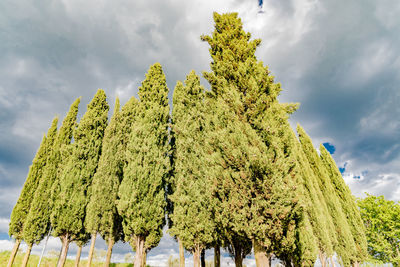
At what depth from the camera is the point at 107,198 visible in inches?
462

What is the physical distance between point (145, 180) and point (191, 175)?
94.6 inches

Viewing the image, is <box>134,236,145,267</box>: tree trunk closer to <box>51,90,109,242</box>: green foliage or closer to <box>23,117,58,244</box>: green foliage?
<box>51,90,109,242</box>: green foliage

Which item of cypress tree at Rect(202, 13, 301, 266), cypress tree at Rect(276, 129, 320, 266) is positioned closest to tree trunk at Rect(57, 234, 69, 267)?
cypress tree at Rect(202, 13, 301, 266)

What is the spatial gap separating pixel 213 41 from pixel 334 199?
16.1 meters

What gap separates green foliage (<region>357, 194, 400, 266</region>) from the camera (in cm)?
Answer: 2097

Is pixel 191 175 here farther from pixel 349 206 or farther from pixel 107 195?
pixel 349 206

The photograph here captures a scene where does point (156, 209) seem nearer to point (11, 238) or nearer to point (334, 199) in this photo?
point (11, 238)

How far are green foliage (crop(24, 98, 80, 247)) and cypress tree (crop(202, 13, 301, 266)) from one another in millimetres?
13176

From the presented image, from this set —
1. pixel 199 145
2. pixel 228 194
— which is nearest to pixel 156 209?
pixel 199 145

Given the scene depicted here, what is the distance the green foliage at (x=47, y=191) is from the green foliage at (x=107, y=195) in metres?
3.18

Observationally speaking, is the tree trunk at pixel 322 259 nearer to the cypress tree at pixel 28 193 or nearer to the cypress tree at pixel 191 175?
the cypress tree at pixel 191 175

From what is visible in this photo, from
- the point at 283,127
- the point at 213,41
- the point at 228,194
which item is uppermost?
the point at 213,41

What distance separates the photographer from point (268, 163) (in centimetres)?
548

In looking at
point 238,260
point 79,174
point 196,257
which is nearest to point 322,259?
point 238,260
